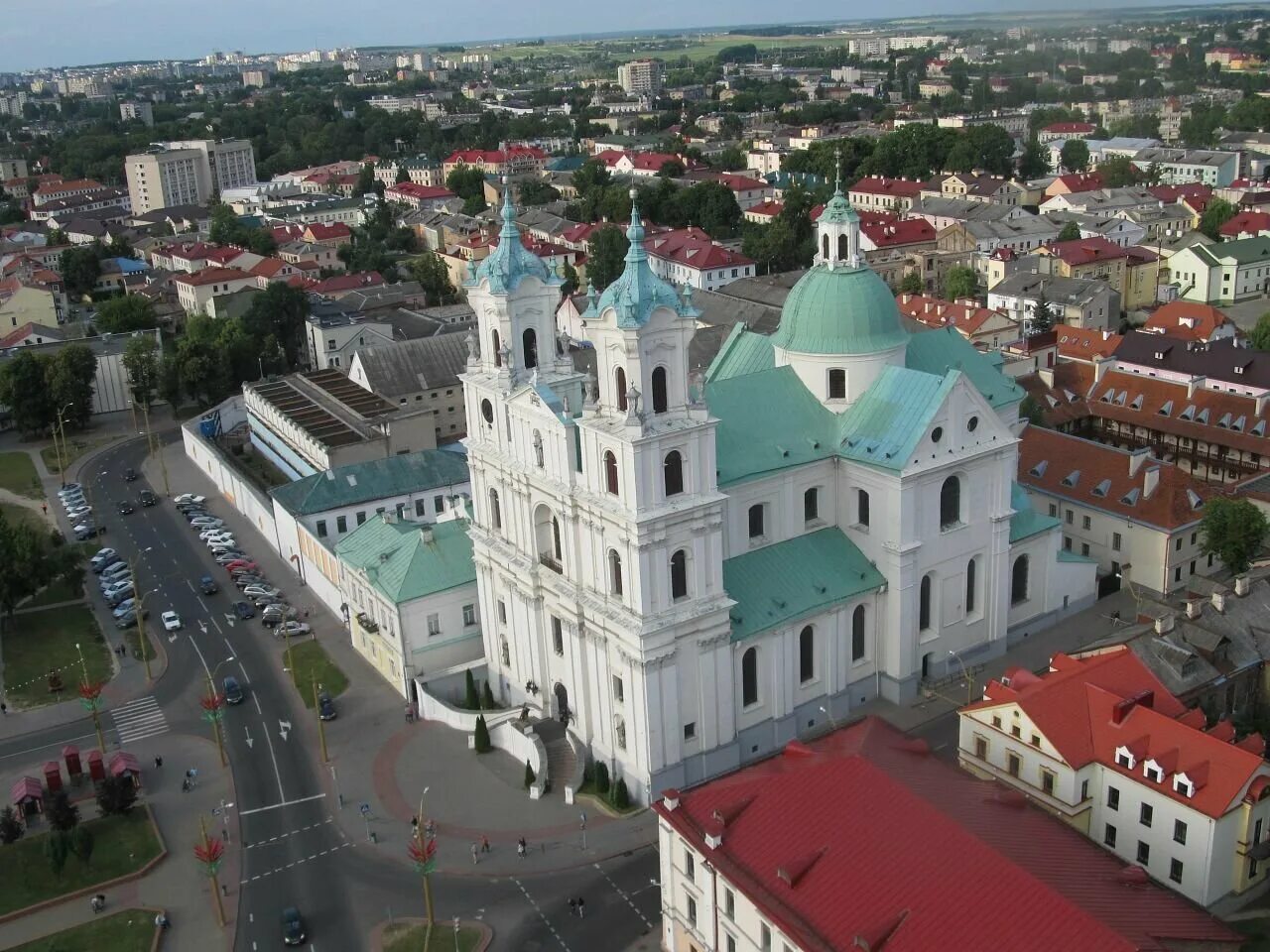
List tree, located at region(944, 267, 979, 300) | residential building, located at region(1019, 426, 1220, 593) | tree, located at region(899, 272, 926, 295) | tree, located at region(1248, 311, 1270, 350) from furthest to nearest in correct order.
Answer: tree, located at region(899, 272, 926, 295) → tree, located at region(944, 267, 979, 300) → tree, located at region(1248, 311, 1270, 350) → residential building, located at region(1019, 426, 1220, 593)

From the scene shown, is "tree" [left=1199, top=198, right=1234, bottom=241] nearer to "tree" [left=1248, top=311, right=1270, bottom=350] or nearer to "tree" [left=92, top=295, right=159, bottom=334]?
"tree" [left=1248, top=311, right=1270, bottom=350]

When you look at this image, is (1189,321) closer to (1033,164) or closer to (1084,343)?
(1084,343)

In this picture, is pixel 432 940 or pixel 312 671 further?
pixel 312 671

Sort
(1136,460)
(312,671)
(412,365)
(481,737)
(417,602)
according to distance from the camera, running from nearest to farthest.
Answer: (481,737) < (417,602) < (312,671) < (1136,460) < (412,365)

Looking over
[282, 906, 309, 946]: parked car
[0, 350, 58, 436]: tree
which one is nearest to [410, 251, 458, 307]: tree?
[0, 350, 58, 436]: tree

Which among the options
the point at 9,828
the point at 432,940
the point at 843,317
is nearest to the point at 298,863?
the point at 432,940

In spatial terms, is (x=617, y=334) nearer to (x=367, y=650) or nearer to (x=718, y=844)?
(x=718, y=844)
